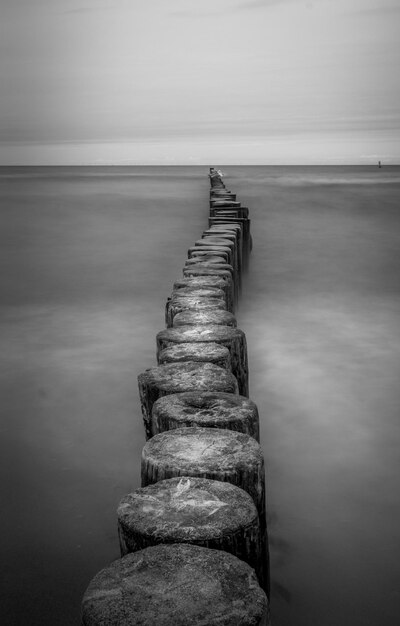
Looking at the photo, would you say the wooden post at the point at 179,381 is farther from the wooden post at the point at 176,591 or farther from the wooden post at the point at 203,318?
the wooden post at the point at 176,591

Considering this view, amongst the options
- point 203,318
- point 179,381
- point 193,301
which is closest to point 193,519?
point 179,381

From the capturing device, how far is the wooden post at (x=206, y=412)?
7.34 ft

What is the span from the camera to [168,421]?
7.50 ft

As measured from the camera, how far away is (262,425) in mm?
3975

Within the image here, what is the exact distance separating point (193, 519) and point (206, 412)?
2.11ft

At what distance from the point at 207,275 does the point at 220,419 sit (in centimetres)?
303

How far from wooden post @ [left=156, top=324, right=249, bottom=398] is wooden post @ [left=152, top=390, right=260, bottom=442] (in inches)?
32.1

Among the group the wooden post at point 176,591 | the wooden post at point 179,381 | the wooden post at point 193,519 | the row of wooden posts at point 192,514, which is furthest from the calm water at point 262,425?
the wooden post at point 176,591

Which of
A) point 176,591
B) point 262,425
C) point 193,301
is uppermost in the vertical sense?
point 193,301

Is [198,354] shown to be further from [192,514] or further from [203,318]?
[192,514]

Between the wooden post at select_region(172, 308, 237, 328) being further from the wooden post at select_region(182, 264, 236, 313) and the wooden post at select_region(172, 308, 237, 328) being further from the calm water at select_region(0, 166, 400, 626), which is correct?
the wooden post at select_region(182, 264, 236, 313)

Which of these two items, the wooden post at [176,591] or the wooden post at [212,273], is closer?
the wooden post at [176,591]

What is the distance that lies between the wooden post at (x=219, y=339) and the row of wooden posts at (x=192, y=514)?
0.15m

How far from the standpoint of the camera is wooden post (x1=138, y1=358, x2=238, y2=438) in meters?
2.60
